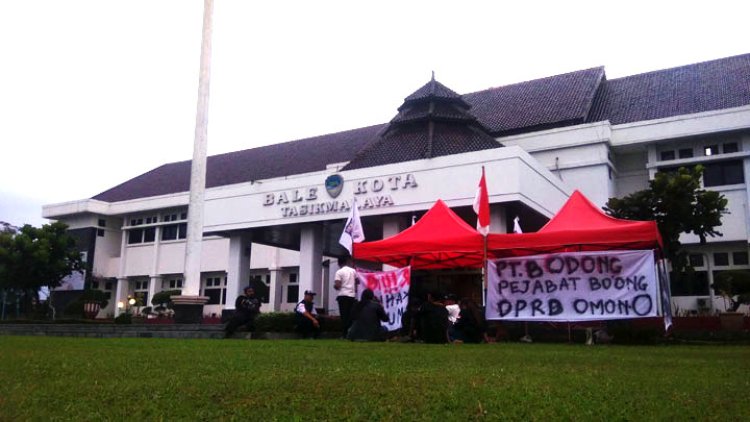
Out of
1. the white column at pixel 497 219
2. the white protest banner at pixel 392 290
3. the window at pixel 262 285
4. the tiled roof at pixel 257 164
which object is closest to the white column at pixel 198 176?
the white protest banner at pixel 392 290

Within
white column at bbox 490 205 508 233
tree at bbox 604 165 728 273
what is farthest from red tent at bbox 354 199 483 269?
tree at bbox 604 165 728 273

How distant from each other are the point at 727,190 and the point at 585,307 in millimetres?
15148

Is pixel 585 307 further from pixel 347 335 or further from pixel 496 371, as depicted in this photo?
pixel 496 371

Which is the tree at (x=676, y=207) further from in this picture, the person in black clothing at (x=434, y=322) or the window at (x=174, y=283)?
the window at (x=174, y=283)

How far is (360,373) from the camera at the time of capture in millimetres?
5664

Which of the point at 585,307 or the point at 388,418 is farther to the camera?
the point at 585,307

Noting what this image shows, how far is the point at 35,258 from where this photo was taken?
35.6m

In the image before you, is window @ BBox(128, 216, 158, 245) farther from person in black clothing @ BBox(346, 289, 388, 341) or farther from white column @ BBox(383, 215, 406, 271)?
person in black clothing @ BBox(346, 289, 388, 341)

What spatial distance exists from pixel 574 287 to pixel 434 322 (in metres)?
3.06

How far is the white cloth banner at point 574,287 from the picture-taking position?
473 inches

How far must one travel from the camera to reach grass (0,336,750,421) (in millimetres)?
3850

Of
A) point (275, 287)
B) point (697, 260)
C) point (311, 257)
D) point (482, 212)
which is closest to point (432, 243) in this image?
point (482, 212)

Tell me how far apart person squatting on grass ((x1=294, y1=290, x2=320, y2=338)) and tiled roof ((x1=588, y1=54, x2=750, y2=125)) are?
18.2 m

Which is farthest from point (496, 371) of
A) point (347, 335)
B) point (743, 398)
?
point (347, 335)
